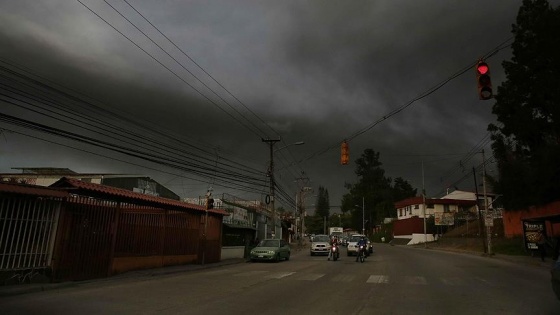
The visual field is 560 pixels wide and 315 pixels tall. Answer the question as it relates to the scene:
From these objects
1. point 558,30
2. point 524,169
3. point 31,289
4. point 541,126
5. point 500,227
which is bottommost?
point 31,289

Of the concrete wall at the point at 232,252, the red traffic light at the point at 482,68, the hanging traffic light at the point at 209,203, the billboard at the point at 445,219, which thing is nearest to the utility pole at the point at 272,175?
the concrete wall at the point at 232,252

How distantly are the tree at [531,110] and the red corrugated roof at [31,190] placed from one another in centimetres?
2912

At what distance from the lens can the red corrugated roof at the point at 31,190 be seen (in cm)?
1210

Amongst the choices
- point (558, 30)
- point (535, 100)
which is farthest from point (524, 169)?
point (558, 30)

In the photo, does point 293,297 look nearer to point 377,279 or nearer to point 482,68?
point 377,279

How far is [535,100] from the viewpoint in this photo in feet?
102

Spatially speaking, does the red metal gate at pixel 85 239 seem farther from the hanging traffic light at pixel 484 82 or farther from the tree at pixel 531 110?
the tree at pixel 531 110

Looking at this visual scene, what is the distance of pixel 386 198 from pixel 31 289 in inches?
4115

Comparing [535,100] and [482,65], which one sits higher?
[535,100]

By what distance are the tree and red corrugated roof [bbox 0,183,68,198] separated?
29.1 meters

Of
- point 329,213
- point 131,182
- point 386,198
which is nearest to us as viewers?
point 131,182

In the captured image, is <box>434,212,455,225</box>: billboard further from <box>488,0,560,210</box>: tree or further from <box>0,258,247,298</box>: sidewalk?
<box>0,258,247,298</box>: sidewalk

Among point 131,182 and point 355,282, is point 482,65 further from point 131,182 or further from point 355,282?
point 131,182

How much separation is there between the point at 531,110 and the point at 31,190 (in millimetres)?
32131
